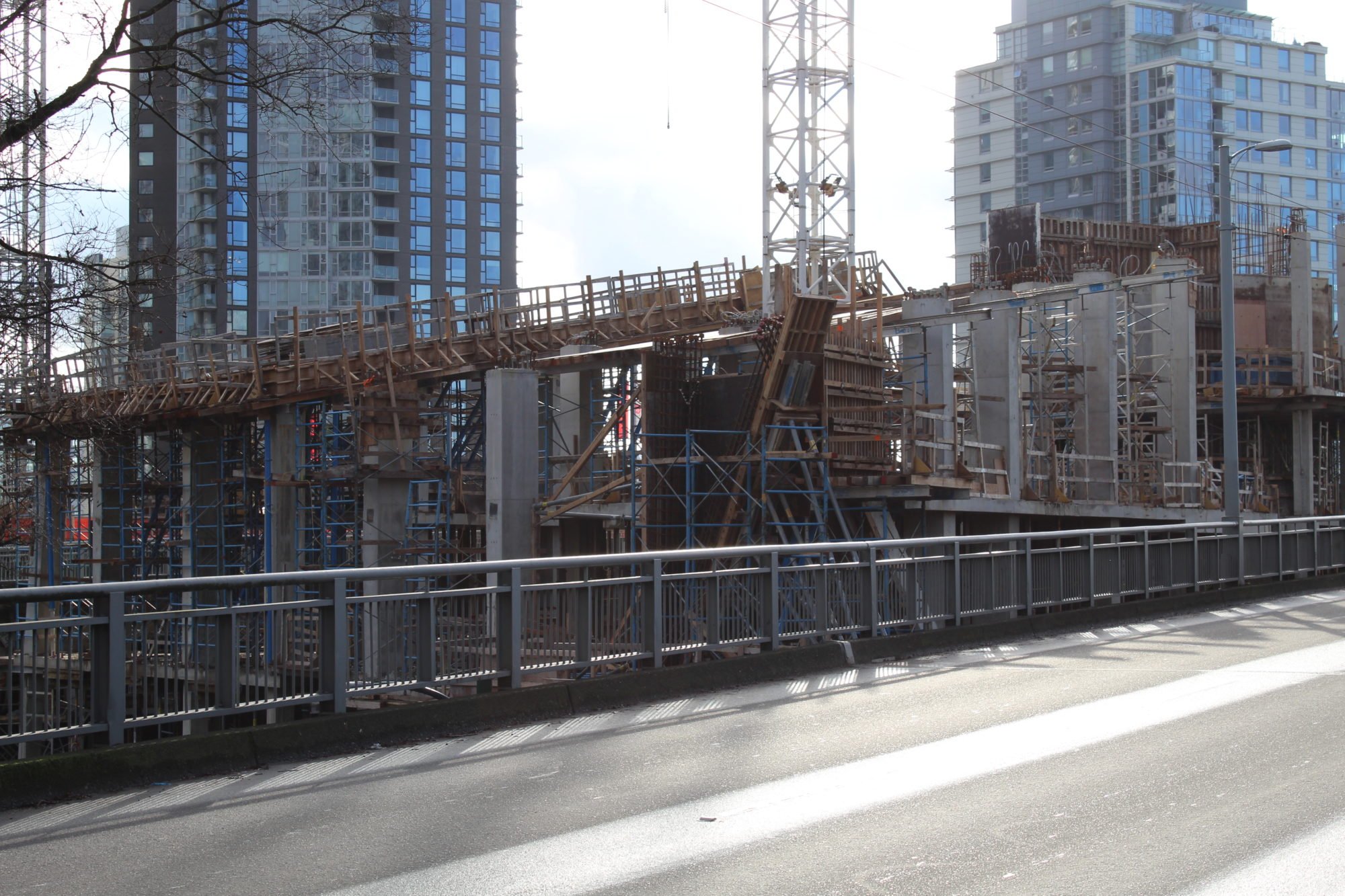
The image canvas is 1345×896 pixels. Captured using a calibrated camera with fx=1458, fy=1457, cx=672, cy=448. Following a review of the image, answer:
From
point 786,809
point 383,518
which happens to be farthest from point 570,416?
point 786,809

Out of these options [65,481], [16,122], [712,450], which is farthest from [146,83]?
[65,481]

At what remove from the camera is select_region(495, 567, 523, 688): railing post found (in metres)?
12.2

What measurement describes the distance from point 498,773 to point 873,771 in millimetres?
2496

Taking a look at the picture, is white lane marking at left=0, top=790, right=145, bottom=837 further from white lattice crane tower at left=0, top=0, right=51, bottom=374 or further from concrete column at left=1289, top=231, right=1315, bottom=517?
concrete column at left=1289, top=231, right=1315, bottom=517

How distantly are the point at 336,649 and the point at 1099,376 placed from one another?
3599 cm

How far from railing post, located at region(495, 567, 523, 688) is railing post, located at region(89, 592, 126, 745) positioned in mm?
3379

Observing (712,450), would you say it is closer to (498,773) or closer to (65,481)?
(498,773)

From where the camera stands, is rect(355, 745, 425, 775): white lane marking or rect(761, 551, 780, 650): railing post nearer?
rect(355, 745, 425, 775): white lane marking

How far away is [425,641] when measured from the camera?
11.7m

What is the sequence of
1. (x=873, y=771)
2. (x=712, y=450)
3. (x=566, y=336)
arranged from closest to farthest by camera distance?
1. (x=873, y=771)
2. (x=712, y=450)
3. (x=566, y=336)

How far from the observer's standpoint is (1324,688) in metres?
12.9

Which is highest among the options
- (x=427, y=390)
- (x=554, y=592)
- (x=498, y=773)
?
(x=427, y=390)

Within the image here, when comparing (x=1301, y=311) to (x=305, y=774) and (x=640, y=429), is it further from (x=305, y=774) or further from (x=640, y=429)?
(x=305, y=774)

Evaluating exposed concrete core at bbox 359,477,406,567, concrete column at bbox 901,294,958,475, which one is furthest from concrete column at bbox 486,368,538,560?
concrete column at bbox 901,294,958,475
